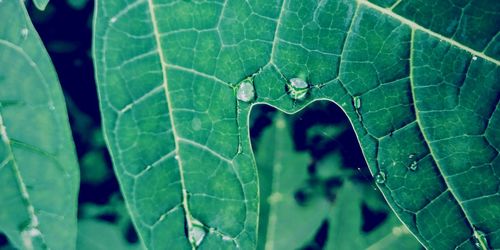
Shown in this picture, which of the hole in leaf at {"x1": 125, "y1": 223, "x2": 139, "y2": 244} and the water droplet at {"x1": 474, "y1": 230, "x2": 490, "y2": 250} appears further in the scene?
the hole in leaf at {"x1": 125, "y1": 223, "x2": 139, "y2": 244}

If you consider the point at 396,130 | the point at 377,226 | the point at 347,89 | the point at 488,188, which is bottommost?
the point at 377,226

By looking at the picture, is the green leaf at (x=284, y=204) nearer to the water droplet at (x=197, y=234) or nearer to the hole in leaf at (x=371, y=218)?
the hole in leaf at (x=371, y=218)

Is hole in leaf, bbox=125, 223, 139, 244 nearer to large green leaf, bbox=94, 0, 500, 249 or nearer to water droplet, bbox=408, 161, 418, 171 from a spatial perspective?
large green leaf, bbox=94, 0, 500, 249

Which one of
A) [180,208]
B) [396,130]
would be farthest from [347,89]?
[180,208]

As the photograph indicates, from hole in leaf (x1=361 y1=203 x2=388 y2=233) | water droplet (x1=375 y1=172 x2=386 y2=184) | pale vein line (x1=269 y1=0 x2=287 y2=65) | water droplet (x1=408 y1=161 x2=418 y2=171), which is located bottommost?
hole in leaf (x1=361 y1=203 x2=388 y2=233)

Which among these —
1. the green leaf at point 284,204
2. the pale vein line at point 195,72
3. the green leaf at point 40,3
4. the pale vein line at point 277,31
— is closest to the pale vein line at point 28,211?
the green leaf at point 40,3

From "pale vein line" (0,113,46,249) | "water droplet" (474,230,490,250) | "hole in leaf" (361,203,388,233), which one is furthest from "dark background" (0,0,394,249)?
"water droplet" (474,230,490,250)

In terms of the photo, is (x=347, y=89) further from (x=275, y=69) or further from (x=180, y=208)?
(x=180, y=208)
